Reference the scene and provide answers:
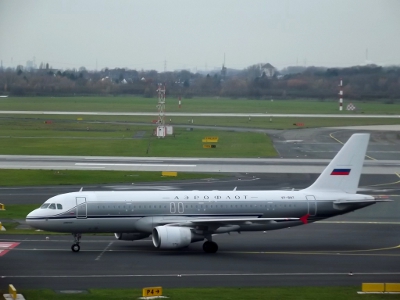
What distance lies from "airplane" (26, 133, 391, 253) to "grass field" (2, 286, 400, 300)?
22.7 ft

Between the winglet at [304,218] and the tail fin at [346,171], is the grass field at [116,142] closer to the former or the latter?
the tail fin at [346,171]

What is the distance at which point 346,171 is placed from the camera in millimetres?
38156

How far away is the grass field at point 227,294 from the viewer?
25.4 meters

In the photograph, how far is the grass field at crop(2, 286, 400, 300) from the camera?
25438 mm

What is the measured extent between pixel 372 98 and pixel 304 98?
3523 centimetres

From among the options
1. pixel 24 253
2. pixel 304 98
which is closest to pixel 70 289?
pixel 24 253

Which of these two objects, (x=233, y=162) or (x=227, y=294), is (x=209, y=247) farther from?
(x=233, y=162)

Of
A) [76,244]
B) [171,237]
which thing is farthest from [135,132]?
[171,237]

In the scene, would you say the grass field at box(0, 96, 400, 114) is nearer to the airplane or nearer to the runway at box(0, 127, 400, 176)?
the runway at box(0, 127, 400, 176)

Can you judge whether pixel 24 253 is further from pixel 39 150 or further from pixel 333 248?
pixel 39 150

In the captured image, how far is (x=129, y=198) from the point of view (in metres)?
35.2

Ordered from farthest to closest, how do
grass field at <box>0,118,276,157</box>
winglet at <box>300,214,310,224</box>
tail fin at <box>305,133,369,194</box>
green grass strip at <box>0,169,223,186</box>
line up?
grass field at <box>0,118,276,157</box> → green grass strip at <box>0,169,223,186</box> → tail fin at <box>305,133,369,194</box> → winglet at <box>300,214,310,224</box>

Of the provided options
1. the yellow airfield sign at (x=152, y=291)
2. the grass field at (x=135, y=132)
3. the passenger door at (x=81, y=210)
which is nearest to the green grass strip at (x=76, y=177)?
the grass field at (x=135, y=132)

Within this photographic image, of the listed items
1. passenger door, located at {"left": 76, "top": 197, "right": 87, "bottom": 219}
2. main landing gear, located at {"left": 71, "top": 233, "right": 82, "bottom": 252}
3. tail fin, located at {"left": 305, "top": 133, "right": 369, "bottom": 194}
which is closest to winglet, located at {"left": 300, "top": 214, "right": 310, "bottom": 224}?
tail fin, located at {"left": 305, "top": 133, "right": 369, "bottom": 194}
